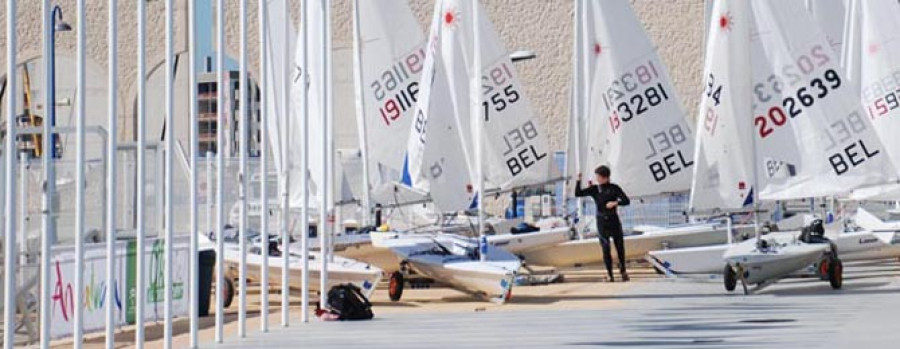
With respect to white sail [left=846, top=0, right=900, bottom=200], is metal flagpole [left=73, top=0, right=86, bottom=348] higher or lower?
lower

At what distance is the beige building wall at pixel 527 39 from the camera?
4109cm

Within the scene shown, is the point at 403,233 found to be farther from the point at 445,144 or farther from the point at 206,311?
the point at 206,311

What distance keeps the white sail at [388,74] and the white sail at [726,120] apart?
5383mm

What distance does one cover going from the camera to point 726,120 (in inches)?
752

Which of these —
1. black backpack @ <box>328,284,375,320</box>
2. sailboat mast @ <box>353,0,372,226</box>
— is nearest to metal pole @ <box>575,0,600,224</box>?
sailboat mast @ <box>353,0,372,226</box>

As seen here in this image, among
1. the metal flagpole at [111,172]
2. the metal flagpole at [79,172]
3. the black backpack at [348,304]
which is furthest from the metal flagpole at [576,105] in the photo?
the metal flagpole at [79,172]

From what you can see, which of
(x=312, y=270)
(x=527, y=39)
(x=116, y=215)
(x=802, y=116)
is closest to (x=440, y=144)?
(x=802, y=116)

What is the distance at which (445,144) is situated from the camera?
2169 cm

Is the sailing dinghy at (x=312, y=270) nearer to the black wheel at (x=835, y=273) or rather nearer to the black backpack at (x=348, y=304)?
the black backpack at (x=348, y=304)

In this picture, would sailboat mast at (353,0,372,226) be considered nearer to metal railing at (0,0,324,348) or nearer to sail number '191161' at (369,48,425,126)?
sail number '191161' at (369,48,425,126)

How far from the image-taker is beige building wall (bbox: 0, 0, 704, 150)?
135ft

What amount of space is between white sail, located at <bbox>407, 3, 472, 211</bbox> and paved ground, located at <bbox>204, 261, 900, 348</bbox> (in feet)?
10.1

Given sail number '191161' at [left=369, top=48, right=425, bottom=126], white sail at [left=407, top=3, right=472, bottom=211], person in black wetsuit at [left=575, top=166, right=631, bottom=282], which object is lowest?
person in black wetsuit at [left=575, top=166, right=631, bottom=282]

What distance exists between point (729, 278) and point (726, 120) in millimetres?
2292
